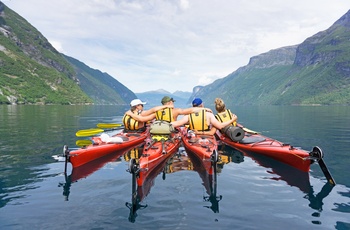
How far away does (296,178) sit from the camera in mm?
11273

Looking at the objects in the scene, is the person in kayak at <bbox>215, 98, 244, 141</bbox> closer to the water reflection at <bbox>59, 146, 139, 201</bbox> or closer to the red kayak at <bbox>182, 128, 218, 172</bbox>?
the red kayak at <bbox>182, 128, 218, 172</bbox>

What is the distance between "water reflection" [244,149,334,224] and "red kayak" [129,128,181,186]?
486 centimetres

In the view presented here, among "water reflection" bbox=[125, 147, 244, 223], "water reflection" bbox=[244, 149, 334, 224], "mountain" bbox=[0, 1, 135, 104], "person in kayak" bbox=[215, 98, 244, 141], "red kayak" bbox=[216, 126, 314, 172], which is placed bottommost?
"water reflection" bbox=[244, 149, 334, 224]

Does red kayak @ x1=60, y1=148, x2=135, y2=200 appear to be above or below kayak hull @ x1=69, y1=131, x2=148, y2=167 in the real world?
below

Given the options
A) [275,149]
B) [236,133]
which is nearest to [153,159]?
[275,149]

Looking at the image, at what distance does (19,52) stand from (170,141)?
8085 inches

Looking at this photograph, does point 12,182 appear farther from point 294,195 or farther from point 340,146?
point 340,146

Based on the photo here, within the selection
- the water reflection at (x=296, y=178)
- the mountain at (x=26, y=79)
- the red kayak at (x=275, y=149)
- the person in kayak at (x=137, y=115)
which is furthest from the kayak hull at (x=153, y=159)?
the mountain at (x=26, y=79)

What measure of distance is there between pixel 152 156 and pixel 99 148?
165 inches

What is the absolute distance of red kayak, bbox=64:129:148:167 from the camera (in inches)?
485

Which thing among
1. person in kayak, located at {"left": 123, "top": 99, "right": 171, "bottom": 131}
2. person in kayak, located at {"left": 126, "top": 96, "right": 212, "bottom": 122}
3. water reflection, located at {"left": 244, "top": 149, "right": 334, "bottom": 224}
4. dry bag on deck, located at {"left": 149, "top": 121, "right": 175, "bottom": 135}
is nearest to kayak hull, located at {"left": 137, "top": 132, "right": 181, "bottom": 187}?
dry bag on deck, located at {"left": 149, "top": 121, "right": 175, "bottom": 135}

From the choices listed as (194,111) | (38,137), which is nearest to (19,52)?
(38,137)

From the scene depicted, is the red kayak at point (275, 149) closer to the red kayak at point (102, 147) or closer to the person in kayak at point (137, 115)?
the person in kayak at point (137, 115)

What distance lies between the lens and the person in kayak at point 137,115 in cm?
1692
